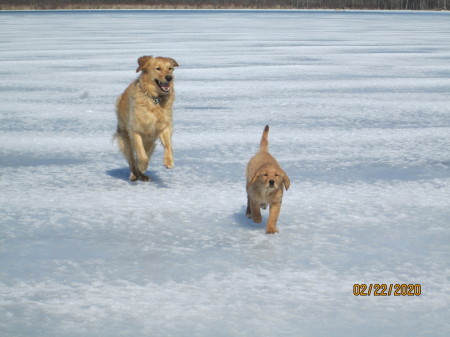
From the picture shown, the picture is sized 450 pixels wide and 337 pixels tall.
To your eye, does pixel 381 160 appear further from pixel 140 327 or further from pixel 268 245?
pixel 140 327

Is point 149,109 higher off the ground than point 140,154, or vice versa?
point 149,109

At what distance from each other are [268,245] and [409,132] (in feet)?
12.6

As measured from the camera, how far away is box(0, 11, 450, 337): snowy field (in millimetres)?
3146

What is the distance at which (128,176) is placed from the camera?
19.4 feet

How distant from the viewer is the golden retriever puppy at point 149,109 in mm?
→ 5508

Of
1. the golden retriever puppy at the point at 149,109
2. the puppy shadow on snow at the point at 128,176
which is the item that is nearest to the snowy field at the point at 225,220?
the puppy shadow on snow at the point at 128,176

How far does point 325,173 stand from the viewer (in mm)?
5832

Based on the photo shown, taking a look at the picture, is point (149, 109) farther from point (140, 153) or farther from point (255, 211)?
point (255, 211)

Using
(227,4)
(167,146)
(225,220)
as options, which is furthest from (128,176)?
(227,4)

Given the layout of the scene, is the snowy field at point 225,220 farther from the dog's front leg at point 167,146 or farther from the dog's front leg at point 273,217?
the dog's front leg at point 167,146

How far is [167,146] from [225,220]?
112cm
